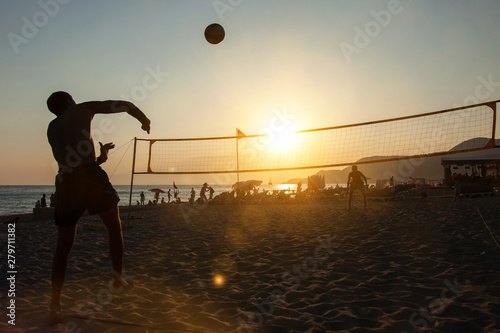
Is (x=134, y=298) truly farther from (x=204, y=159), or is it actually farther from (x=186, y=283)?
(x=204, y=159)

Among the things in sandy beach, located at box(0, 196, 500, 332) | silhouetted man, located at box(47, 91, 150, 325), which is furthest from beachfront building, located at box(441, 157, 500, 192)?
silhouetted man, located at box(47, 91, 150, 325)

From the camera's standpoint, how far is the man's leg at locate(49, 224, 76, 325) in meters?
2.25

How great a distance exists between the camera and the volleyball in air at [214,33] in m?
7.45

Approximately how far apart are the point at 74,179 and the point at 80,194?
0.38ft

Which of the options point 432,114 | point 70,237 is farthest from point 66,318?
point 432,114

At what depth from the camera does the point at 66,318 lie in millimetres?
2297

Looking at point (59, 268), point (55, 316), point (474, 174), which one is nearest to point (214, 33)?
point (59, 268)

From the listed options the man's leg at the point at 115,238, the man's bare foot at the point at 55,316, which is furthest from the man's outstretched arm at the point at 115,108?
the man's bare foot at the point at 55,316

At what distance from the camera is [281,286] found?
3.00 m

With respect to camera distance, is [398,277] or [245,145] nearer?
[398,277]

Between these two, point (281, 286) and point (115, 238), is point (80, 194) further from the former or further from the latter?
point (281, 286)

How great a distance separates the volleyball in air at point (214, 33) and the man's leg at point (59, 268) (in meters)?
6.12

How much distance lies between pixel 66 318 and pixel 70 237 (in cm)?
56

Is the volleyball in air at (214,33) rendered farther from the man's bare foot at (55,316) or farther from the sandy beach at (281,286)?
the man's bare foot at (55,316)
